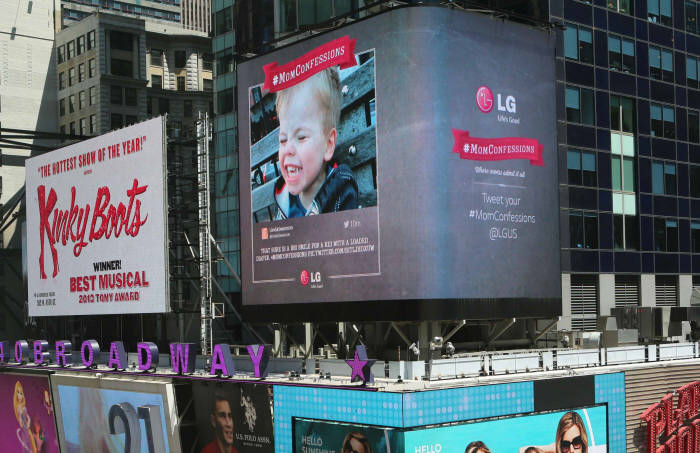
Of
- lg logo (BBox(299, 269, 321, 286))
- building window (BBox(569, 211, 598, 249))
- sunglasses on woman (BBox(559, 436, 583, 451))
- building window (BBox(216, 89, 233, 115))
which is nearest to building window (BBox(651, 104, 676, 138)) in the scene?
building window (BBox(569, 211, 598, 249))

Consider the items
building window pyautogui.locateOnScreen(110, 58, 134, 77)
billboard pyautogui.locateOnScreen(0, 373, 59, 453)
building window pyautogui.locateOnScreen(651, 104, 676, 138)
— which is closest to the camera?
building window pyautogui.locateOnScreen(651, 104, 676, 138)

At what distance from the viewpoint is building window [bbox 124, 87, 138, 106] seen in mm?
101375

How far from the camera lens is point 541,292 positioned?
42.8m

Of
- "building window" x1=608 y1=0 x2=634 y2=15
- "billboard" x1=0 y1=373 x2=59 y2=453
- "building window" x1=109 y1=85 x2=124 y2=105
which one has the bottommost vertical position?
"billboard" x1=0 y1=373 x2=59 y2=453

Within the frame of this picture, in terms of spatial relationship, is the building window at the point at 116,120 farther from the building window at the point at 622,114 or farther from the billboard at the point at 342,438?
the billboard at the point at 342,438

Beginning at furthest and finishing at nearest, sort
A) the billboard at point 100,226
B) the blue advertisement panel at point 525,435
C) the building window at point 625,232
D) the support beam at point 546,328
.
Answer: the billboard at point 100,226 < the building window at point 625,232 < the support beam at point 546,328 < the blue advertisement panel at point 525,435

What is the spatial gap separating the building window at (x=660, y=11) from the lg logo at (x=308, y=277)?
23342 mm

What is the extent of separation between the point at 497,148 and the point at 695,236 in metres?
18.5

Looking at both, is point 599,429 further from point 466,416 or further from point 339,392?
point 339,392

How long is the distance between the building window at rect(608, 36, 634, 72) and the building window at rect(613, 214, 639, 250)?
24.2 ft

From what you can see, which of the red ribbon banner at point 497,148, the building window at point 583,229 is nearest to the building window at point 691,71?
the building window at point 583,229

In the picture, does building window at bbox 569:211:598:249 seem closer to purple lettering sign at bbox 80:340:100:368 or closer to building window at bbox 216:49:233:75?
purple lettering sign at bbox 80:340:100:368

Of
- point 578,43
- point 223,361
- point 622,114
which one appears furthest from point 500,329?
point 578,43

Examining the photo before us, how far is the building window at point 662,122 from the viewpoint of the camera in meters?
52.6
